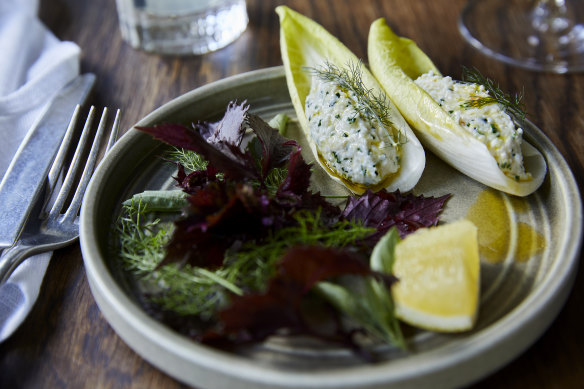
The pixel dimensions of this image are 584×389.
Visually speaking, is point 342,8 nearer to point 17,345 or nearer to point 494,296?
point 494,296

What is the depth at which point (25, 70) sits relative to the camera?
2059mm

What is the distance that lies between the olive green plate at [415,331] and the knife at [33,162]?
0.61ft

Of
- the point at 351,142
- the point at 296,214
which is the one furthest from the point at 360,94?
the point at 296,214

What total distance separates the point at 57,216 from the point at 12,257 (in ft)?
0.57

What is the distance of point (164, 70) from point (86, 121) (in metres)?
0.52

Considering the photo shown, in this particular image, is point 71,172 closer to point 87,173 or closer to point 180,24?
point 87,173

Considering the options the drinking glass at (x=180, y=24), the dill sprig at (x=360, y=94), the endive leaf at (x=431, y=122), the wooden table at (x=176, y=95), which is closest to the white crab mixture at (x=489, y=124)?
the endive leaf at (x=431, y=122)

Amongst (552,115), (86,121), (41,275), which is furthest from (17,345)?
(552,115)

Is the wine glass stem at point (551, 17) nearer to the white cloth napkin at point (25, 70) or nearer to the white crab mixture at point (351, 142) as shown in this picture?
the white crab mixture at point (351, 142)

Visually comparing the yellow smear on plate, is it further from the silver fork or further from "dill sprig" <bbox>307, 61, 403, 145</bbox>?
the silver fork

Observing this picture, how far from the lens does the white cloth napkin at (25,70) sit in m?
1.81

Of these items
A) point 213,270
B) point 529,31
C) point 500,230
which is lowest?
point 529,31

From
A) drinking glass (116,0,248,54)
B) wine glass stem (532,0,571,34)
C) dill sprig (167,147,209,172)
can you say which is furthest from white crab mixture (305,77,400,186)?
wine glass stem (532,0,571,34)

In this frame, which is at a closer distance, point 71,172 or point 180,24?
point 71,172
